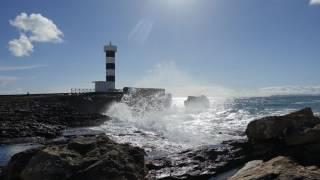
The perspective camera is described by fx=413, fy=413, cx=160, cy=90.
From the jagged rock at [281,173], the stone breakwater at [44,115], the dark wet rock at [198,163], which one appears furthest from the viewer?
the stone breakwater at [44,115]

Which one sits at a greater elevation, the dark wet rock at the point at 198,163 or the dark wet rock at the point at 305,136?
the dark wet rock at the point at 305,136

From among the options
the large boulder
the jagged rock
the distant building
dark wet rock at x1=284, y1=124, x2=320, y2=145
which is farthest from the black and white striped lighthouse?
the jagged rock

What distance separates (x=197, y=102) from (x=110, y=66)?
46.1 m

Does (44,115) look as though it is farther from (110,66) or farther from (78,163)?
(78,163)

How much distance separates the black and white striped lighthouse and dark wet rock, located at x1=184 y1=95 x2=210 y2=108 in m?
40.4

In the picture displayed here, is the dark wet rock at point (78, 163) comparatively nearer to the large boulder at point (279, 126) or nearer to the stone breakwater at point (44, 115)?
the large boulder at point (279, 126)

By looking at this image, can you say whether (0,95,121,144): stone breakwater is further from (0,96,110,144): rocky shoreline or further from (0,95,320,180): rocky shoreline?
(0,95,320,180): rocky shoreline

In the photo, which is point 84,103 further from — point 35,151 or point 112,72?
point 35,151

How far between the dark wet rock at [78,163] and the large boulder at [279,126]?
363 inches

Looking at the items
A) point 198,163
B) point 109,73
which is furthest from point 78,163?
point 109,73

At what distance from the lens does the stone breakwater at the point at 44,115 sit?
95.9ft

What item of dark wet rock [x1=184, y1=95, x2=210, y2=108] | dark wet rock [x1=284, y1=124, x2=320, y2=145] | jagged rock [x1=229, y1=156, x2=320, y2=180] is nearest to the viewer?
jagged rock [x1=229, y1=156, x2=320, y2=180]

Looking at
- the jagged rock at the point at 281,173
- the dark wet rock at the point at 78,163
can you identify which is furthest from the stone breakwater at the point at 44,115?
the jagged rock at the point at 281,173

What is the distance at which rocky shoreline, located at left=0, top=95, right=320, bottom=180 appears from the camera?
889cm
